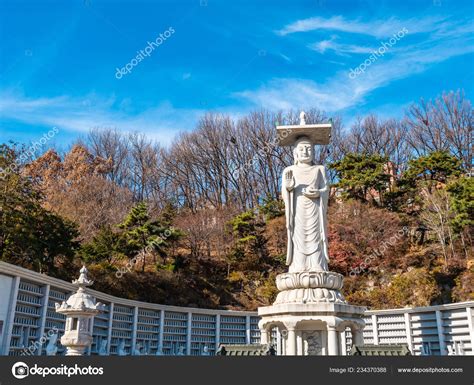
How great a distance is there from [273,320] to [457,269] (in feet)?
35.2

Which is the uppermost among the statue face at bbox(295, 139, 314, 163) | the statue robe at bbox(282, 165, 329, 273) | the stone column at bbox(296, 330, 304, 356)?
the statue face at bbox(295, 139, 314, 163)

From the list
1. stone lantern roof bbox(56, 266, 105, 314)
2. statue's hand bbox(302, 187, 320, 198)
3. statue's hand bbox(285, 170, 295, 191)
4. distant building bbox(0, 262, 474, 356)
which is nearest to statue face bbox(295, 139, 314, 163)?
statue's hand bbox(285, 170, 295, 191)

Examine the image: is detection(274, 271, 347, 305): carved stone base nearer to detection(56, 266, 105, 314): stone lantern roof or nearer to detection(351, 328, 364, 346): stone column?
detection(351, 328, 364, 346): stone column

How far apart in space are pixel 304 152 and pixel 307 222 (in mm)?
1845

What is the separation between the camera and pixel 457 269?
1747 cm

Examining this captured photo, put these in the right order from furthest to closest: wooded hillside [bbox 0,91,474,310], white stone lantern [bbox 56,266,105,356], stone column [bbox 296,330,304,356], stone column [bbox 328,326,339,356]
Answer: wooded hillside [bbox 0,91,474,310]
stone column [bbox 296,330,304,356]
stone column [bbox 328,326,339,356]
white stone lantern [bbox 56,266,105,356]

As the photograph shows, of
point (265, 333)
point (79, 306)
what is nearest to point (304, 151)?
point (265, 333)

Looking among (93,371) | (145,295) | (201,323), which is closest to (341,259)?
(201,323)

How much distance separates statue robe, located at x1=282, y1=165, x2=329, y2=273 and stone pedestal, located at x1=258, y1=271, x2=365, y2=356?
600 mm

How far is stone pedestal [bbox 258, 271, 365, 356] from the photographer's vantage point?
31.7ft

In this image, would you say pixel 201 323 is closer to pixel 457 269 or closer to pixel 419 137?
pixel 457 269

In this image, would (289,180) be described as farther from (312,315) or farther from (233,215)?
(233,215)

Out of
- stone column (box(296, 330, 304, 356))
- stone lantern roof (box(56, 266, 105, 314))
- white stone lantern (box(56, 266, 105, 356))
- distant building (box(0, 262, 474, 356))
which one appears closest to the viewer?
white stone lantern (box(56, 266, 105, 356))

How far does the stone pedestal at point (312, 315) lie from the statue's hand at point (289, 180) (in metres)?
2.29
